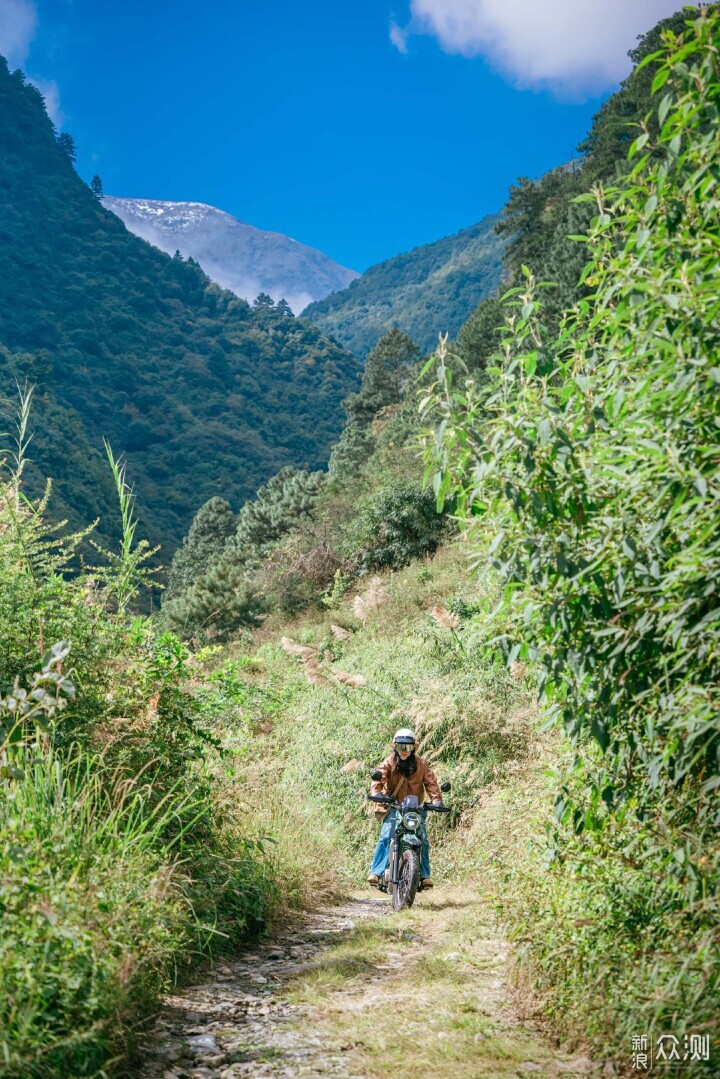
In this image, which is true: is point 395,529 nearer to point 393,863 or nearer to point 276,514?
point 276,514

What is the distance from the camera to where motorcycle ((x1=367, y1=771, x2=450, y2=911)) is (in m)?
7.06

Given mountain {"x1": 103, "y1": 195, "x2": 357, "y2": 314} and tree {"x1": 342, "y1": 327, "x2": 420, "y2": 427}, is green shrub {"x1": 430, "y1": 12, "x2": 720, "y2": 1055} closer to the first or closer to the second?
tree {"x1": 342, "y1": 327, "x2": 420, "y2": 427}

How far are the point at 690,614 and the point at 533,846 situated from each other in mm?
2403

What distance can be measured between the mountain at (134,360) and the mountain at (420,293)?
17.4 metres

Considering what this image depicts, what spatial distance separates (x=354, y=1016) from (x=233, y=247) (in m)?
199

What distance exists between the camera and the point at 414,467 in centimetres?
2802

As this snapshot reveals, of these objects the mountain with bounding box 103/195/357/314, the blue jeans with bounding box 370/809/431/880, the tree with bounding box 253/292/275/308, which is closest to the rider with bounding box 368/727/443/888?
the blue jeans with bounding box 370/809/431/880

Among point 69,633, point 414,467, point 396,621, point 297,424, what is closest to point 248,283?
point 297,424

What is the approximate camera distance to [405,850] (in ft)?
23.7

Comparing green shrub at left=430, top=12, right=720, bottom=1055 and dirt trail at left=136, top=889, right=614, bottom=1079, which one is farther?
dirt trail at left=136, top=889, right=614, bottom=1079

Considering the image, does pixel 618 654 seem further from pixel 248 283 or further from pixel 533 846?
pixel 248 283

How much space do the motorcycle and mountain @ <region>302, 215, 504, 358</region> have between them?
293 ft

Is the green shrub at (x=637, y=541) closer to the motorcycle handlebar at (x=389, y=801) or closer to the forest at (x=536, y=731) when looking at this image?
the forest at (x=536, y=731)

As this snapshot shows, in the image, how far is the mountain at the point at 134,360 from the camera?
2530 inches
